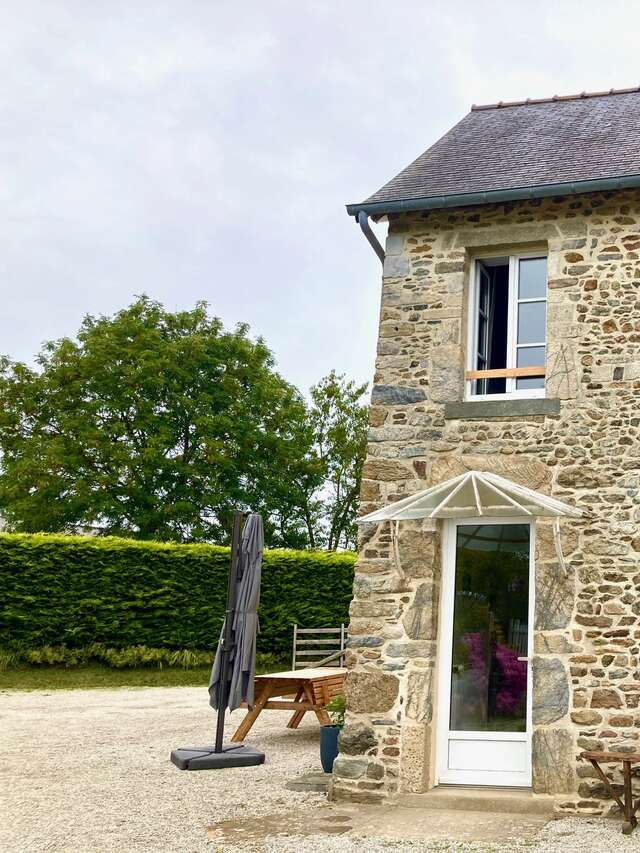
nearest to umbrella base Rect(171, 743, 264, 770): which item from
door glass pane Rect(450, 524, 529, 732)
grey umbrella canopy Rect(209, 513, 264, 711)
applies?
grey umbrella canopy Rect(209, 513, 264, 711)

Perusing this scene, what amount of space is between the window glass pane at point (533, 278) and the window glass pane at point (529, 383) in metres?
0.70

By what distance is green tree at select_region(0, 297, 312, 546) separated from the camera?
22641 mm

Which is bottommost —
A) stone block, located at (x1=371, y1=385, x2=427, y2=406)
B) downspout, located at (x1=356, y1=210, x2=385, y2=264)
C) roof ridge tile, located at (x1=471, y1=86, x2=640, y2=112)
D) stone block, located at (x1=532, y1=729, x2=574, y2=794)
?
stone block, located at (x1=532, y1=729, x2=574, y2=794)

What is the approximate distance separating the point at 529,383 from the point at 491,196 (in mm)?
1550

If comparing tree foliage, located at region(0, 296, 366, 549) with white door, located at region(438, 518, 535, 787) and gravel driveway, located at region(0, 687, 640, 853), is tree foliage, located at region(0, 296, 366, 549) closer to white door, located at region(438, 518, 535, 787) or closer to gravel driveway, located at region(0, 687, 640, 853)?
gravel driveway, located at region(0, 687, 640, 853)

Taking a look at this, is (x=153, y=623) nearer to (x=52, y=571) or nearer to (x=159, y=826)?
(x=52, y=571)

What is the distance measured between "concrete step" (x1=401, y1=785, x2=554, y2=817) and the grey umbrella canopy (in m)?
1.91

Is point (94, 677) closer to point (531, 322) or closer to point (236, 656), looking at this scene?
point (236, 656)

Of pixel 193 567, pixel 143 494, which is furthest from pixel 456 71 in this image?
pixel 193 567

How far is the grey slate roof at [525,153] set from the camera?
302 inches

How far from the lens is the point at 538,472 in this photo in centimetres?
723

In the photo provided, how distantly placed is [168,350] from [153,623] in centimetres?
942

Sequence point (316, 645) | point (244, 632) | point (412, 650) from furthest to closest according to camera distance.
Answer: point (316, 645) → point (244, 632) → point (412, 650)

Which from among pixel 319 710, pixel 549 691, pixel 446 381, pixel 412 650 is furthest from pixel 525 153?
pixel 319 710
